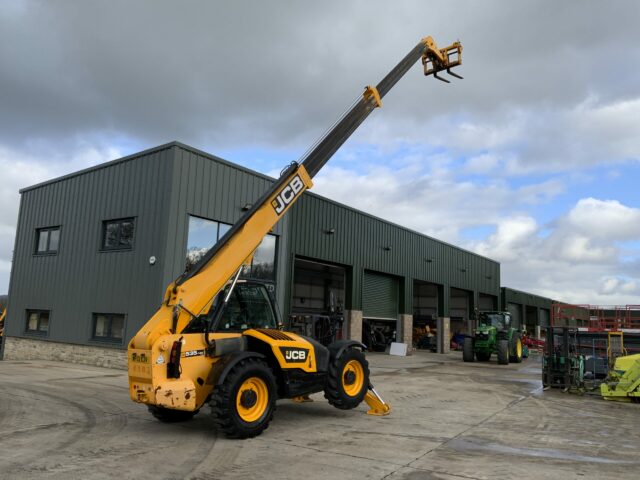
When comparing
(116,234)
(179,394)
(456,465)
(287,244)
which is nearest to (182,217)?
(116,234)

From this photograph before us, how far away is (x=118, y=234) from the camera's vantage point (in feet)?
53.4

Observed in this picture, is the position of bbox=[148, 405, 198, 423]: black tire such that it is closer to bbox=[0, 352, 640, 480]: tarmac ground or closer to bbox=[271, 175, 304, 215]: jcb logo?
bbox=[0, 352, 640, 480]: tarmac ground

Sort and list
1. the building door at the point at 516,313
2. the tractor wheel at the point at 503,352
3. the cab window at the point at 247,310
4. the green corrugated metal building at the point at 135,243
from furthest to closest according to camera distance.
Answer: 1. the building door at the point at 516,313
2. the tractor wheel at the point at 503,352
3. the green corrugated metal building at the point at 135,243
4. the cab window at the point at 247,310

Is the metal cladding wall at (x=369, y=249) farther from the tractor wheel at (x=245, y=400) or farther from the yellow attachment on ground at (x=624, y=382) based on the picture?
the tractor wheel at (x=245, y=400)

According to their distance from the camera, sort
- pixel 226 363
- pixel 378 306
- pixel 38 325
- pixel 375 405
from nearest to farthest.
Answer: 1. pixel 226 363
2. pixel 375 405
3. pixel 38 325
4. pixel 378 306

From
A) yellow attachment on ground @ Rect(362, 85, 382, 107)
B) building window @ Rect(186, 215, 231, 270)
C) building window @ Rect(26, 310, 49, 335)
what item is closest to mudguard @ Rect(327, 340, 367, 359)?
yellow attachment on ground @ Rect(362, 85, 382, 107)

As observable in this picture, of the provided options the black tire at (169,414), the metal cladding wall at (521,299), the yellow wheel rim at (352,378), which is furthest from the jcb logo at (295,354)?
the metal cladding wall at (521,299)

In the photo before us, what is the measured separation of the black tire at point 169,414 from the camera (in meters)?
7.34

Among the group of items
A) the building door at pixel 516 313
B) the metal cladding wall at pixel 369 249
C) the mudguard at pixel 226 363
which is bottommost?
the mudguard at pixel 226 363

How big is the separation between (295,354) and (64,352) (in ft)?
42.0

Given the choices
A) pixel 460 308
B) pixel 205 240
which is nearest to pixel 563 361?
pixel 205 240

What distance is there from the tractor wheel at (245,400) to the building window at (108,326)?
992 centimetres

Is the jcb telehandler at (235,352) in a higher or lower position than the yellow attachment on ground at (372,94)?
lower

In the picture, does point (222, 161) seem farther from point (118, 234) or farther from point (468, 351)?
point (468, 351)
